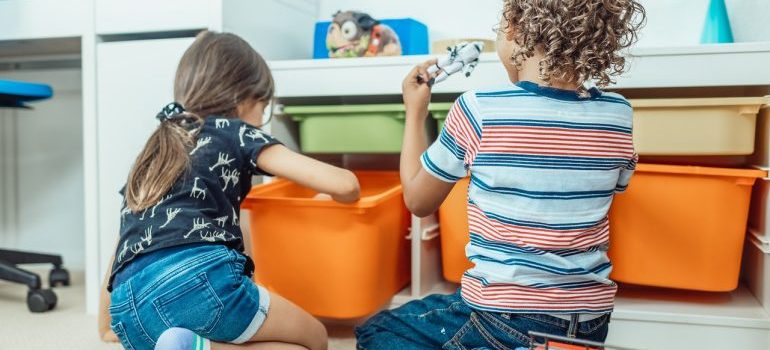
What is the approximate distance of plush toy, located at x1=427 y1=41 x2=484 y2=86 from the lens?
1078 mm

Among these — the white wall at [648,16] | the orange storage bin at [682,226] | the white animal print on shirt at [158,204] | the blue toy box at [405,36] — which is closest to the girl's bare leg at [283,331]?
the white animal print on shirt at [158,204]

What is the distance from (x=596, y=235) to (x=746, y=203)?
Answer: 1.77 ft

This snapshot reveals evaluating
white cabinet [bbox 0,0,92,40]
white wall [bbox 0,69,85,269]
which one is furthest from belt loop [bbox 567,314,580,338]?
white wall [bbox 0,69,85,269]

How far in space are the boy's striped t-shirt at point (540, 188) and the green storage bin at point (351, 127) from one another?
616 millimetres

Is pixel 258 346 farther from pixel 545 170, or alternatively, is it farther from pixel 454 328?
pixel 545 170

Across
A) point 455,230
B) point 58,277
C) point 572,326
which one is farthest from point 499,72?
point 58,277

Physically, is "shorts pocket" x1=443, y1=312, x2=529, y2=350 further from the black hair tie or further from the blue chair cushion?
the blue chair cushion

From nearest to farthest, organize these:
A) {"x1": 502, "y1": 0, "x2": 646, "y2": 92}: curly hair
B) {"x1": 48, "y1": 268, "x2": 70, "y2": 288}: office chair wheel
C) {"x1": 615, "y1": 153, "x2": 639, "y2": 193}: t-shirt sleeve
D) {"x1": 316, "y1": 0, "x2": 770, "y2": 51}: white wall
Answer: {"x1": 502, "y1": 0, "x2": 646, "y2": 92}: curly hair
{"x1": 615, "y1": 153, "x2": 639, "y2": 193}: t-shirt sleeve
{"x1": 316, "y1": 0, "x2": 770, "y2": 51}: white wall
{"x1": 48, "y1": 268, "x2": 70, "y2": 288}: office chair wheel

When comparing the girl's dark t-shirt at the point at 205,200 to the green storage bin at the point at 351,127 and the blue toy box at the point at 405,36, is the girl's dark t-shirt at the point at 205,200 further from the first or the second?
the blue toy box at the point at 405,36

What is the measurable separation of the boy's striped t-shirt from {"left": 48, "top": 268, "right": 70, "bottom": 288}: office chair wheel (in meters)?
1.39

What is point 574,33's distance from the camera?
86 cm

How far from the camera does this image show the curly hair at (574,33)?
86cm

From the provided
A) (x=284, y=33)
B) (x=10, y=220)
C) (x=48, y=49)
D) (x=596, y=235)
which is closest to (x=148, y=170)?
(x=596, y=235)

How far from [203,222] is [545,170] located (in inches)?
20.3
